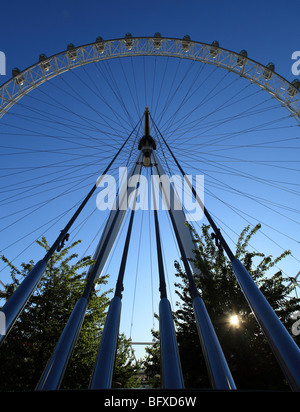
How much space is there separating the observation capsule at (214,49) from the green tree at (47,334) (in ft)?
79.8

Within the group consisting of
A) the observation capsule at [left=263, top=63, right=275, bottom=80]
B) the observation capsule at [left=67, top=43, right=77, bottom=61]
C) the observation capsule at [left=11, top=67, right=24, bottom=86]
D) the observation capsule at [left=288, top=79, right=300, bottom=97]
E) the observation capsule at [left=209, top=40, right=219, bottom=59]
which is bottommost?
the observation capsule at [left=288, top=79, right=300, bottom=97]

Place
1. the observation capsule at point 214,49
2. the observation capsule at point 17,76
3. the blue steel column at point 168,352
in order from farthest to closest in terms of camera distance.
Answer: the observation capsule at point 214,49, the observation capsule at point 17,76, the blue steel column at point 168,352

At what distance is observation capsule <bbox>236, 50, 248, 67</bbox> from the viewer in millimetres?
23487

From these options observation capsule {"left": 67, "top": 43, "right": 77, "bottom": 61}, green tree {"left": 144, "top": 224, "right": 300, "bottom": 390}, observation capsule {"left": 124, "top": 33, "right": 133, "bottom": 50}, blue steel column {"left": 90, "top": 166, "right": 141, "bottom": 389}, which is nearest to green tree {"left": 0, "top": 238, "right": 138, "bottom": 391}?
green tree {"left": 144, "top": 224, "right": 300, "bottom": 390}

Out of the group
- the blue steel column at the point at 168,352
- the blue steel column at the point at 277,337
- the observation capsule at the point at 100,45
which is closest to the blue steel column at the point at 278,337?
the blue steel column at the point at 277,337

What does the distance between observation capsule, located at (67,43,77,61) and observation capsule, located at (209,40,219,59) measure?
1362 cm

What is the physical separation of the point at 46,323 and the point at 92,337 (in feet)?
7.15

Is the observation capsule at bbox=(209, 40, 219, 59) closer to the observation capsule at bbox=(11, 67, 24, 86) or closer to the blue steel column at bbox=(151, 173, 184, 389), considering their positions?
the observation capsule at bbox=(11, 67, 24, 86)

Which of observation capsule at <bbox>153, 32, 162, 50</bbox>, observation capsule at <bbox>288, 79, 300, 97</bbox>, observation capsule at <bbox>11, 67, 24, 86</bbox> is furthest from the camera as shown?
observation capsule at <bbox>153, 32, 162, 50</bbox>

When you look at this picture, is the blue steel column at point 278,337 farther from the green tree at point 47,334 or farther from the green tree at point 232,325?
the green tree at point 47,334

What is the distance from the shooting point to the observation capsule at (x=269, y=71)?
23031 mm

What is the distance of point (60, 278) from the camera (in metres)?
11.7
